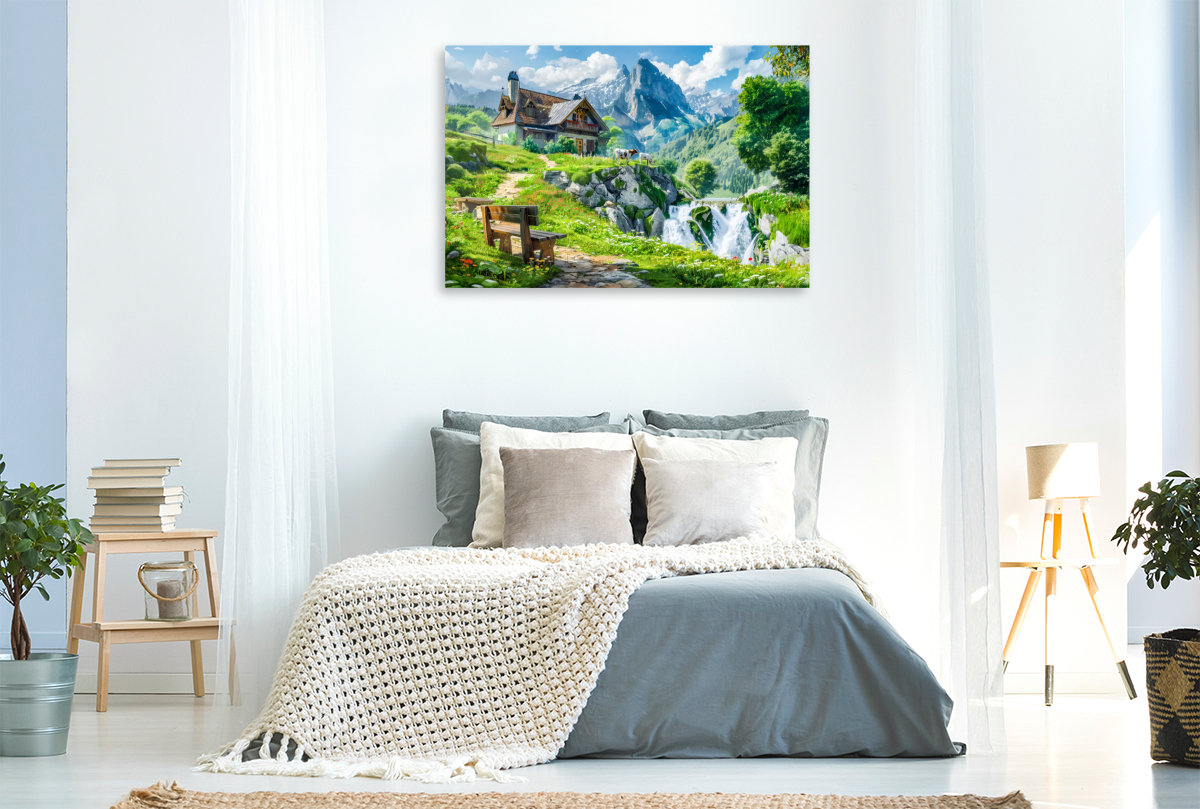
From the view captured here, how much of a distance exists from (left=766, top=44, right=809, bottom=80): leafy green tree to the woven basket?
2.46 meters

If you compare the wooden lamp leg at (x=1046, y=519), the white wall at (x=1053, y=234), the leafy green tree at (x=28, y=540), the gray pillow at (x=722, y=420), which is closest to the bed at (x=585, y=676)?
the leafy green tree at (x=28, y=540)

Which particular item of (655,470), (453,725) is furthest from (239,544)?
(655,470)

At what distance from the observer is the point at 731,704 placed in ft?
8.77

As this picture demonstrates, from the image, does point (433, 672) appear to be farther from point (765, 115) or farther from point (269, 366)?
point (765, 115)

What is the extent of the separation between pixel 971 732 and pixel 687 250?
6.98ft

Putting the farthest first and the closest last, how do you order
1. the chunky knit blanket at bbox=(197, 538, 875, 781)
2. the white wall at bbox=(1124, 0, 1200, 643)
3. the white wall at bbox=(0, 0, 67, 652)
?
the white wall at bbox=(1124, 0, 1200, 643) → the white wall at bbox=(0, 0, 67, 652) → the chunky knit blanket at bbox=(197, 538, 875, 781)

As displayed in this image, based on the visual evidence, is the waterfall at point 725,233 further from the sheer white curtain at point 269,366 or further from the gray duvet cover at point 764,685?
the gray duvet cover at point 764,685

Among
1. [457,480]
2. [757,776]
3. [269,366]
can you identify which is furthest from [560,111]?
[757,776]

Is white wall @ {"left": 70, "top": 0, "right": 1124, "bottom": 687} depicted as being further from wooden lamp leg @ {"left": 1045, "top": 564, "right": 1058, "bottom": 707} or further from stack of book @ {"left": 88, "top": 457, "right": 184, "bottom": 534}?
wooden lamp leg @ {"left": 1045, "top": 564, "right": 1058, "bottom": 707}

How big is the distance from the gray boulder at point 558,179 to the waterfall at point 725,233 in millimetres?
434

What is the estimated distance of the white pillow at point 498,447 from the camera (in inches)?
141

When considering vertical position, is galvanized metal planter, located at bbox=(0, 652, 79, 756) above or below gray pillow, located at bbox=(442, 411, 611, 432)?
below

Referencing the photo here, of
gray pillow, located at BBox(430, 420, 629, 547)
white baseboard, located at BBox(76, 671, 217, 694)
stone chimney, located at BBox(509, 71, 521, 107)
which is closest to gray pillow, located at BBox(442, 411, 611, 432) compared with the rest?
gray pillow, located at BBox(430, 420, 629, 547)

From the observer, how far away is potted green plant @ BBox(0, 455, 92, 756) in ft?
9.31
